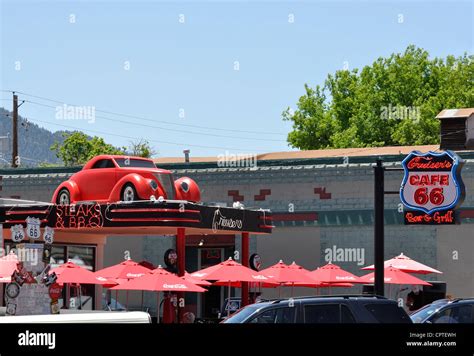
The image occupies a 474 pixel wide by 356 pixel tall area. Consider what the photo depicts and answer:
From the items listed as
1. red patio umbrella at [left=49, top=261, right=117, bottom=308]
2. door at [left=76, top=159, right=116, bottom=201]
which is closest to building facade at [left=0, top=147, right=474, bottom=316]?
door at [left=76, top=159, right=116, bottom=201]

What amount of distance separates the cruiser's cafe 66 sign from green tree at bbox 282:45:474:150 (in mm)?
40570

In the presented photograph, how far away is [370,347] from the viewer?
623 centimetres

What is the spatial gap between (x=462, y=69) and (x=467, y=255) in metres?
41.3

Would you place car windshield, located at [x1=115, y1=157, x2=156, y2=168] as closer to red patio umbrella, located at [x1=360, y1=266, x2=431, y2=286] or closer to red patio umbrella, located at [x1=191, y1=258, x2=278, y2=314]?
red patio umbrella, located at [x1=191, y1=258, x2=278, y2=314]

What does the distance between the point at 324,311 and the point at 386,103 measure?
69.3 meters

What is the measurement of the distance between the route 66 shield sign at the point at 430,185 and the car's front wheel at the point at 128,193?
31.2ft

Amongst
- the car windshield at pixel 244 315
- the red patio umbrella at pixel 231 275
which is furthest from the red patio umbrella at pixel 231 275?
the car windshield at pixel 244 315

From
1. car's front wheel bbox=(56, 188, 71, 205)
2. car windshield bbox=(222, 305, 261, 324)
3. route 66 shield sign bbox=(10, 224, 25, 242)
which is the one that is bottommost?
car windshield bbox=(222, 305, 261, 324)

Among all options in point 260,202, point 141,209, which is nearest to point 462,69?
point 260,202

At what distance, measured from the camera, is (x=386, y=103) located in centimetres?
8231

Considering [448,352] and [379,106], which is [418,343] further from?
[379,106]

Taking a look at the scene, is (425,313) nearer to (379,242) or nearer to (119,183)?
(379,242)

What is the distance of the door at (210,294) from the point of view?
153 feet

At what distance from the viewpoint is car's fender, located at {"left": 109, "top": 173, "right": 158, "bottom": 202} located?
1423 inches
